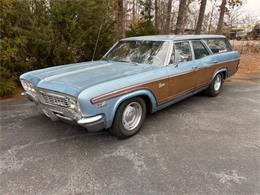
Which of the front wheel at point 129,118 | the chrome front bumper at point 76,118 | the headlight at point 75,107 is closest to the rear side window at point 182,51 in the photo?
the front wheel at point 129,118

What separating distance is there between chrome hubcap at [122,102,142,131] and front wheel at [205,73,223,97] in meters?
2.74

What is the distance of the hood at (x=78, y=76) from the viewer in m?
2.94

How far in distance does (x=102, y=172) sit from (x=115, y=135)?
828 mm

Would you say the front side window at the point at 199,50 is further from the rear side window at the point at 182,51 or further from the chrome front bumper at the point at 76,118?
the chrome front bumper at the point at 76,118

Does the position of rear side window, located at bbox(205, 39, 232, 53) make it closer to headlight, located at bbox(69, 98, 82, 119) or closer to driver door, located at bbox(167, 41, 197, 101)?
driver door, located at bbox(167, 41, 197, 101)

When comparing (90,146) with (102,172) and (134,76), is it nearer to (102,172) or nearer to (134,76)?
(102,172)

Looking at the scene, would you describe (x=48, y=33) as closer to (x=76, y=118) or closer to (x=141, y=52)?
(x=141, y=52)

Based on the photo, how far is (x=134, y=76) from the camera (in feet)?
11.1

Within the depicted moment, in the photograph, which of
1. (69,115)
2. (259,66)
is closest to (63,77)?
(69,115)

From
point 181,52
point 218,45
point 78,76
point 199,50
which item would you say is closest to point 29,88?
point 78,76

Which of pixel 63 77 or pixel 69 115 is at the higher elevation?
pixel 63 77

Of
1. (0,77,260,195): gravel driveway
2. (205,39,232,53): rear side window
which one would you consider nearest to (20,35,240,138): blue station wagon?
(205,39,232,53): rear side window

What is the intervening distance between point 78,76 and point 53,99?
50 cm

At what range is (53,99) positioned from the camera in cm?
311
